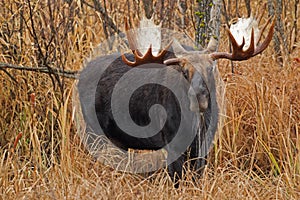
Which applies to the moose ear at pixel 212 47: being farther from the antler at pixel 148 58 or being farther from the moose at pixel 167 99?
the antler at pixel 148 58

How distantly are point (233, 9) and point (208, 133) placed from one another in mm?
3245

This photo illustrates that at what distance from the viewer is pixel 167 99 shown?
16.3ft

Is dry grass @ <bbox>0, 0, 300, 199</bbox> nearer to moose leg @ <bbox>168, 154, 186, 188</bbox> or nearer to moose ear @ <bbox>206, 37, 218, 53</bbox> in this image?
moose leg @ <bbox>168, 154, 186, 188</bbox>

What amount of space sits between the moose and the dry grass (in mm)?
207

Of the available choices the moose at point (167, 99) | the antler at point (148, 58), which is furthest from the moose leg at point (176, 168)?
the antler at point (148, 58)

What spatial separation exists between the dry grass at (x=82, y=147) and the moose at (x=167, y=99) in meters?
0.21

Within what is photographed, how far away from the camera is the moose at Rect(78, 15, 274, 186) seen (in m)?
4.67

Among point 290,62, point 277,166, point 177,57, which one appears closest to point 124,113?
point 177,57

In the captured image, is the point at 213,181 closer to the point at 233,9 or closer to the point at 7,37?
the point at 7,37

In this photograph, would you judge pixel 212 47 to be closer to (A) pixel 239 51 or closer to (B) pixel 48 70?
(A) pixel 239 51

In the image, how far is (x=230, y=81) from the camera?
5.96 meters

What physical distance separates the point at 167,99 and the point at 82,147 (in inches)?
40.5

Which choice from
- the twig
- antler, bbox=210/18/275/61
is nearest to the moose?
antler, bbox=210/18/275/61

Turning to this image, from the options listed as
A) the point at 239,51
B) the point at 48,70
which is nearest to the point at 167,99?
the point at 239,51
